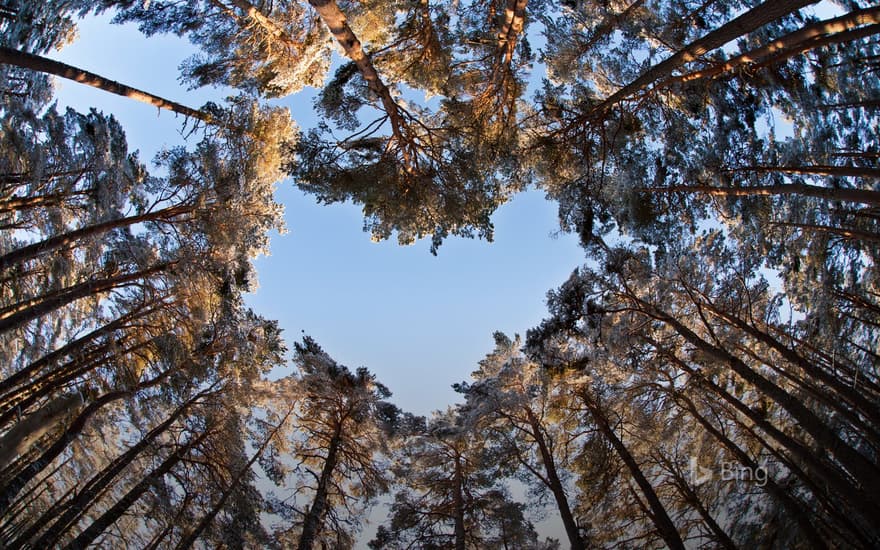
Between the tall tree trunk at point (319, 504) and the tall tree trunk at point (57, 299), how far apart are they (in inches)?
268

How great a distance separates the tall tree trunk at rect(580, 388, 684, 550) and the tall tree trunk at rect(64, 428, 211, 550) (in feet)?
33.3

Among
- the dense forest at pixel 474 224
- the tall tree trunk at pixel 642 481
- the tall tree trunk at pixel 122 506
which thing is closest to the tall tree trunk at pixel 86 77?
the dense forest at pixel 474 224

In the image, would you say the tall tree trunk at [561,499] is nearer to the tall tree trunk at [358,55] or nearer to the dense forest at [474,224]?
the dense forest at [474,224]

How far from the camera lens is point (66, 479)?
28.0 feet

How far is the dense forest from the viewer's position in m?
6.15

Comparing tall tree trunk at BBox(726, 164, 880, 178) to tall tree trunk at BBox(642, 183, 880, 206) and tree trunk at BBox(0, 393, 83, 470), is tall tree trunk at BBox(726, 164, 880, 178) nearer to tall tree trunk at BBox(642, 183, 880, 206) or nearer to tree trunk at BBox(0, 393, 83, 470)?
tall tree trunk at BBox(642, 183, 880, 206)

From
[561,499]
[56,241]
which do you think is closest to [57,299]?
[56,241]

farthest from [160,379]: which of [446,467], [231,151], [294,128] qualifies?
[446,467]

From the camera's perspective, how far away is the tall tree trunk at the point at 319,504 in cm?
1022

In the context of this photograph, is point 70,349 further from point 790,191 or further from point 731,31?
point 790,191

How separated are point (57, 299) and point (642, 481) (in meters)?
11.7

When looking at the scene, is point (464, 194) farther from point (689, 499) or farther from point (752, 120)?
point (689, 499)

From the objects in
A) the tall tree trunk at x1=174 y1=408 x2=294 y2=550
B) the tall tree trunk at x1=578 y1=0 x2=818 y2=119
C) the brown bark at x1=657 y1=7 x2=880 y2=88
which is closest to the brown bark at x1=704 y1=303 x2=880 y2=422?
the brown bark at x1=657 y1=7 x2=880 y2=88

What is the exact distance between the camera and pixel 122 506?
805 centimetres
